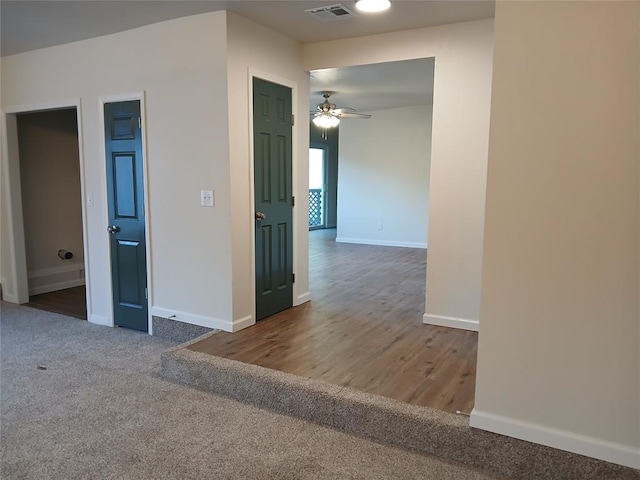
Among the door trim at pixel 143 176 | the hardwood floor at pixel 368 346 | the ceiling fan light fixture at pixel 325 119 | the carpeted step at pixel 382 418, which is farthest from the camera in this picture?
the ceiling fan light fixture at pixel 325 119

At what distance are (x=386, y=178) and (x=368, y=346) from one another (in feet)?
17.7

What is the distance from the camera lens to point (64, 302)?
5.09 metres

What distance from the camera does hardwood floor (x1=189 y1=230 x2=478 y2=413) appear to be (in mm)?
2678

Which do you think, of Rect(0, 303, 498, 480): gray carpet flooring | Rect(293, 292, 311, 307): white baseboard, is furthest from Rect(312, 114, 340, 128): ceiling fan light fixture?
Rect(0, 303, 498, 480): gray carpet flooring

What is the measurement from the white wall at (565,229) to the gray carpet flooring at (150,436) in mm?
547

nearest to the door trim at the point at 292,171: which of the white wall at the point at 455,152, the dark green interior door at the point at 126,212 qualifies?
the white wall at the point at 455,152

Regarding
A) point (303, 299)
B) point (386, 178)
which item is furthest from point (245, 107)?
point (386, 178)

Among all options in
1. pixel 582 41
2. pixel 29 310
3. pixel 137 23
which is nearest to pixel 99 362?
pixel 29 310

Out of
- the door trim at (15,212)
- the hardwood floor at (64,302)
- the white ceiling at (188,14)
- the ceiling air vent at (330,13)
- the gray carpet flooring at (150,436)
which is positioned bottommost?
the gray carpet flooring at (150,436)

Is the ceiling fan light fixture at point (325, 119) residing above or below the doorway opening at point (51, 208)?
above

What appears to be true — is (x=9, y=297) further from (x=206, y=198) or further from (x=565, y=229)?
(x=565, y=229)

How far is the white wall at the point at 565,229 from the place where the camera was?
71.9 inches

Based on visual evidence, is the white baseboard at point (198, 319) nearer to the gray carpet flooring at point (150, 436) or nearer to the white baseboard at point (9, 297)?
the gray carpet flooring at point (150, 436)

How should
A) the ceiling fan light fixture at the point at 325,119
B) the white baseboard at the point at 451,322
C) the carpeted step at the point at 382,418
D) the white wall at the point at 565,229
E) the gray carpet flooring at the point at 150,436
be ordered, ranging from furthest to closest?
the ceiling fan light fixture at the point at 325,119, the white baseboard at the point at 451,322, the gray carpet flooring at the point at 150,436, the carpeted step at the point at 382,418, the white wall at the point at 565,229
